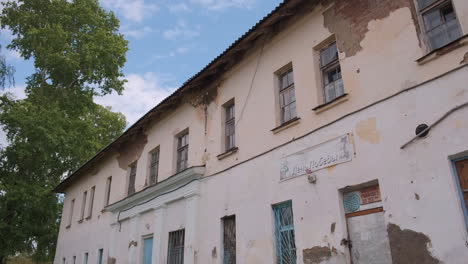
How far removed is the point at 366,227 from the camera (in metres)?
6.79

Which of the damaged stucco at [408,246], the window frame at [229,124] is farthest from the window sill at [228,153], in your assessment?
the damaged stucco at [408,246]

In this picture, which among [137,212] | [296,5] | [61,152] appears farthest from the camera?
[61,152]

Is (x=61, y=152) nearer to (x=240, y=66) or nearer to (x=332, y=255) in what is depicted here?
(x=240, y=66)

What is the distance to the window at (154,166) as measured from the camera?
47.3 ft

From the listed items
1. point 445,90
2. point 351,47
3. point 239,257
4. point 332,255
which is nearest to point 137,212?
point 239,257

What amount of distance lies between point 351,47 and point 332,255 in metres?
3.95

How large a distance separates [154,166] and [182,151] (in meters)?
2.14

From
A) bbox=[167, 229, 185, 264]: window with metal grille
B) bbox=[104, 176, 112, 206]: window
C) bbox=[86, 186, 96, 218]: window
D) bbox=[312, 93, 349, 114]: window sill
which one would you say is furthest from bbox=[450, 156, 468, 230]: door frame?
bbox=[86, 186, 96, 218]: window

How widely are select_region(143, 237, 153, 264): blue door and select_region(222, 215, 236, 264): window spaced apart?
4.11 meters

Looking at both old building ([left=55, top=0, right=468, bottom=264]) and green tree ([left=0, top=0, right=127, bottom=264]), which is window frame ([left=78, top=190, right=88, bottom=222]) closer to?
green tree ([left=0, top=0, right=127, bottom=264])

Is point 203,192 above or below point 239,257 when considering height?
above

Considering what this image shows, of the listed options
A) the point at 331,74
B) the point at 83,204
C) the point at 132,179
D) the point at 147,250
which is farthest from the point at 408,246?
the point at 83,204

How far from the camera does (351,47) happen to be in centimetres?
761

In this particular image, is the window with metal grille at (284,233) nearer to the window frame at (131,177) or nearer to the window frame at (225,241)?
the window frame at (225,241)
